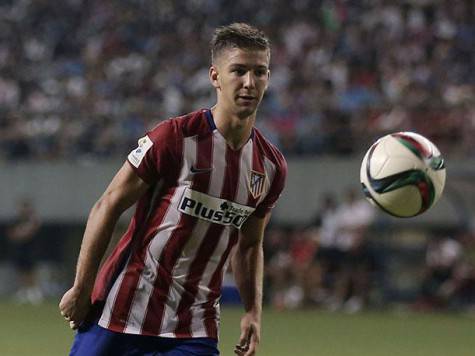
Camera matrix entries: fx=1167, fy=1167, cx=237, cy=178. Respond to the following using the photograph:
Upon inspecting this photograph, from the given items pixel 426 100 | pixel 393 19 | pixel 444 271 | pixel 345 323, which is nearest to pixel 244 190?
pixel 345 323

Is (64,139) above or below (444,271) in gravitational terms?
above

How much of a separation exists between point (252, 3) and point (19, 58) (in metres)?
4.84

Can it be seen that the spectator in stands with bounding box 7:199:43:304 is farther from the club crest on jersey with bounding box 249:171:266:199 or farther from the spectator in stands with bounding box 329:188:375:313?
the club crest on jersey with bounding box 249:171:266:199

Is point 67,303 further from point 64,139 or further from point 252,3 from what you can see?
point 252,3

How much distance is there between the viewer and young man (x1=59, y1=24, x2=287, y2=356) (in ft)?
16.3

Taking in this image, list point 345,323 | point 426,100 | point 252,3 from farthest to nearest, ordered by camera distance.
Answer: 1. point 252,3
2. point 426,100
3. point 345,323

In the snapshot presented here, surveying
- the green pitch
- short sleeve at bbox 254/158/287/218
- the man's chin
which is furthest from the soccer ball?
the green pitch

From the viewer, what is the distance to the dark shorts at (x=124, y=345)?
5.02m

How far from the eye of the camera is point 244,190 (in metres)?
5.21

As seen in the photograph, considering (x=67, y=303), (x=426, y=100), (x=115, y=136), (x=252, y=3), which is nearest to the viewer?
(x=67, y=303)

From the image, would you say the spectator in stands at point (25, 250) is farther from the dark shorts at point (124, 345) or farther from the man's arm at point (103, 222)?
the man's arm at point (103, 222)

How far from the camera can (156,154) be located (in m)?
4.93

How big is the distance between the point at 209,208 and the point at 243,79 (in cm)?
58

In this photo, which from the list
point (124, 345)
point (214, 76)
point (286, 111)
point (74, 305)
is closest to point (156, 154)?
point (214, 76)
